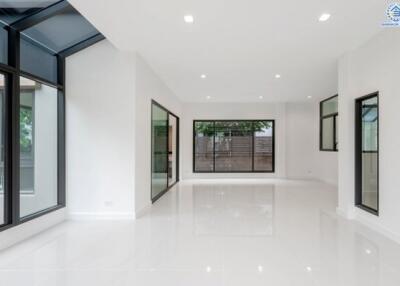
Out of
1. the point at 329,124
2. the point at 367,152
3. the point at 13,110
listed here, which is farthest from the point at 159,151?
the point at 329,124

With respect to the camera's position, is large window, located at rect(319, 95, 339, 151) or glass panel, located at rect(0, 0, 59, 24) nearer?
glass panel, located at rect(0, 0, 59, 24)

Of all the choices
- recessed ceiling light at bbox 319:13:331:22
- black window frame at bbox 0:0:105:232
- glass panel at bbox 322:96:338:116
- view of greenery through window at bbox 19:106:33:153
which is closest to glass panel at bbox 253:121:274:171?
glass panel at bbox 322:96:338:116

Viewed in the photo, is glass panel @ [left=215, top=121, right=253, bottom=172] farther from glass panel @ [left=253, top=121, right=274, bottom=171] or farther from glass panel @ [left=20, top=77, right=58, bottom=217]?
glass panel @ [left=20, top=77, right=58, bottom=217]

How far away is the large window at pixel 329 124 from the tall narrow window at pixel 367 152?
16.6ft

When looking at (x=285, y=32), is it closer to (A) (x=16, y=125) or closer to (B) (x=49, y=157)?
(A) (x=16, y=125)

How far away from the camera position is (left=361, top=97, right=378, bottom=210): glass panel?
16.1 feet

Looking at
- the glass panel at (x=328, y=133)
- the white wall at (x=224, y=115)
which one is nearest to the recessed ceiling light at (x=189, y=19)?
the white wall at (x=224, y=115)

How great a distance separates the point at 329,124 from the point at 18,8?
392 inches

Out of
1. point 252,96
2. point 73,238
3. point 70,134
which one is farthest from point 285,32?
point 252,96

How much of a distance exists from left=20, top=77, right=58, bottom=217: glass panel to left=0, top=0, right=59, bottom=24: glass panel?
0.87 metres

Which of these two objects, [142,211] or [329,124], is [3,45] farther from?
[329,124]

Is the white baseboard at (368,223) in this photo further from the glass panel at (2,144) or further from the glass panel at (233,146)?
the glass panel at (233,146)

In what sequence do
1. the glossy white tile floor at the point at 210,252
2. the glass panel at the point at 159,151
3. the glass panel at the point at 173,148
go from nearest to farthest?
the glossy white tile floor at the point at 210,252 < the glass panel at the point at 159,151 < the glass panel at the point at 173,148

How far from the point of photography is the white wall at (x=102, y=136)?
17.2 ft
